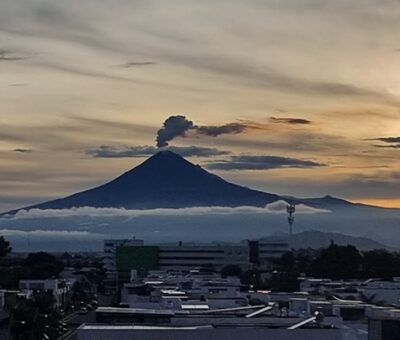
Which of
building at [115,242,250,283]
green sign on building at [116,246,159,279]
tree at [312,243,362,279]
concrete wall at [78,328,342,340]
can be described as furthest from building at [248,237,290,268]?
concrete wall at [78,328,342,340]

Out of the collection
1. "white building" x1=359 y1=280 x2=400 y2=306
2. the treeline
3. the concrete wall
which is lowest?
the concrete wall

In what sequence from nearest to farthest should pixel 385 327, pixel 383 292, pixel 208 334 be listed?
pixel 385 327 < pixel 208 334 < pixel 383 292

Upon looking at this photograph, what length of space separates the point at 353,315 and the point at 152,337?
14.4 meters

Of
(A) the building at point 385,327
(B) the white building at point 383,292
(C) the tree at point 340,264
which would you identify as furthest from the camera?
(C) the tree at point 340,264

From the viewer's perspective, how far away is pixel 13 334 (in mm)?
39000

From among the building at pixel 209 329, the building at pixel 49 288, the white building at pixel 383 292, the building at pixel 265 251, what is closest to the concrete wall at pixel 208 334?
the building at pixel 209 329

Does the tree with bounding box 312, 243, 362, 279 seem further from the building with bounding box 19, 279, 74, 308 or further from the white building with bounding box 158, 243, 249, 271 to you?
the white building with bounding box 158, 243, 249, 271

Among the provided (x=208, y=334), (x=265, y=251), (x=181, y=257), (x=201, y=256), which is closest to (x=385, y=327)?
(x=208, y=334)

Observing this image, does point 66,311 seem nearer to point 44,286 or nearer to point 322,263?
point 44,286

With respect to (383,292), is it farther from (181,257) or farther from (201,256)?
(201,256)

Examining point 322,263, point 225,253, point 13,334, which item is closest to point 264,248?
point 225,253

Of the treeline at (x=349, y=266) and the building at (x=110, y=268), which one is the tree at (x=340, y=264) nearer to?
the treeline at (x=349, y=266)

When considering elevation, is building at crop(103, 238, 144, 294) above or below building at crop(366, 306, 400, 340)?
above

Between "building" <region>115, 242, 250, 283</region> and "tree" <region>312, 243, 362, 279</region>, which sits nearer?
"tree" <region>312, 243, 362, 279</region>
